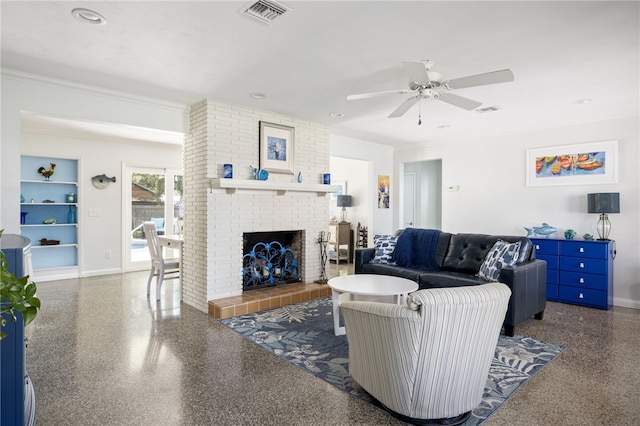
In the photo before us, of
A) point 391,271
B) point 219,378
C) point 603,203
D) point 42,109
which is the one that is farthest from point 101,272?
point 603,203

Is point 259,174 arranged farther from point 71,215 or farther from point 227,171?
point 71,215

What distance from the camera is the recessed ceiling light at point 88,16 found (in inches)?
93.4

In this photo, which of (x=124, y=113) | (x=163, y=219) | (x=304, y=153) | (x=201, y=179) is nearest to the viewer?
(x=124, y=113)

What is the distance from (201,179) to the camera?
4398mm

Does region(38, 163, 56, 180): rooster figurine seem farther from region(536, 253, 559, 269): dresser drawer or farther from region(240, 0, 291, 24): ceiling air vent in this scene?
region(536, 253, 559, 269): dresser drawer

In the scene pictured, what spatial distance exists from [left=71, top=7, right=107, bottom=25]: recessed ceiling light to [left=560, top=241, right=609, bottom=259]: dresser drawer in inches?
216

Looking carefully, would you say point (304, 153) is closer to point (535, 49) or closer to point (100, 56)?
point (100, 56)

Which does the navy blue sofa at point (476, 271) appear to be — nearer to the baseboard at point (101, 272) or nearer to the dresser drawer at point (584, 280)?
the dresser drawer at point (584, 280)

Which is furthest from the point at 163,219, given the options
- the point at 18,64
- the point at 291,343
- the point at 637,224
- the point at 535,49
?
the point at 637,224

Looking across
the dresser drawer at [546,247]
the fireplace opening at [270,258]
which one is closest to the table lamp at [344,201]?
the fireplace opening at [270,258]

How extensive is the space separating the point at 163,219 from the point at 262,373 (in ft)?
17.6

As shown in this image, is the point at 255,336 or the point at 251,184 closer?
the point at 255,336

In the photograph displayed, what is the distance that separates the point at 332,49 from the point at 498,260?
2.66 metres

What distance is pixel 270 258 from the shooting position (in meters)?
5.04
